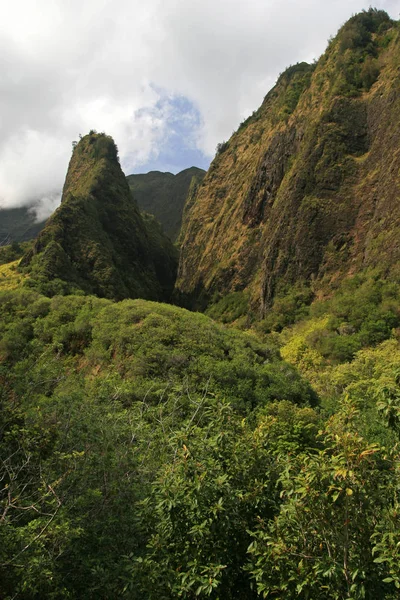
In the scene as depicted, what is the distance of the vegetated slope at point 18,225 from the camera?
11944cm

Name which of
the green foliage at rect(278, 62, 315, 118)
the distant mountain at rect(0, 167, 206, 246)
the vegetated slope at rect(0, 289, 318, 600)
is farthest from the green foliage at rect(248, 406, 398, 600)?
the distant mountain at rect(0, 167, 206, 246)

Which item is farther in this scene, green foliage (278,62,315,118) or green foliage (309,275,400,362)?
green foliage (278,62,315,118)

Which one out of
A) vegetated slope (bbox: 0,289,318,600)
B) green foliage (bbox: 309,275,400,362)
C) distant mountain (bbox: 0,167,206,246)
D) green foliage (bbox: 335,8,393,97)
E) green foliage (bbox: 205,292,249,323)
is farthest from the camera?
distant mountain (bbox: 0,167,206,246)

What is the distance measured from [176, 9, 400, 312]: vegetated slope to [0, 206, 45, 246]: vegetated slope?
85.6 metres

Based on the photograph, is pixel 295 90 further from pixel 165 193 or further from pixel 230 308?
pixel 165 193

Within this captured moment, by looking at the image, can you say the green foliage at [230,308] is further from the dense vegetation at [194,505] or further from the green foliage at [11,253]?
the dense vegetation at [194,505]

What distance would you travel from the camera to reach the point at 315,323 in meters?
29.3

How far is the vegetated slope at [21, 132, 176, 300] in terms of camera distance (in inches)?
1743

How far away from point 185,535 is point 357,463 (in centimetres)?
203

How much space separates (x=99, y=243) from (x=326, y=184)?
31.0 m

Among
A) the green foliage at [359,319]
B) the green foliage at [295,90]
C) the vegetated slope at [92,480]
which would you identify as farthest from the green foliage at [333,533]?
the green foliage at [295,90]

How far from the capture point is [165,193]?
14362 centimetres

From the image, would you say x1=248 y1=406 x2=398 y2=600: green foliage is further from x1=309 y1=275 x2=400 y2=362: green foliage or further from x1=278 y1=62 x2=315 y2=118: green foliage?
x1=278 y1=62 x2=315 y2=118: green foliage

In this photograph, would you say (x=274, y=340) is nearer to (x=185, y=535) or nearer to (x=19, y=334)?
(x=19, y=334)
